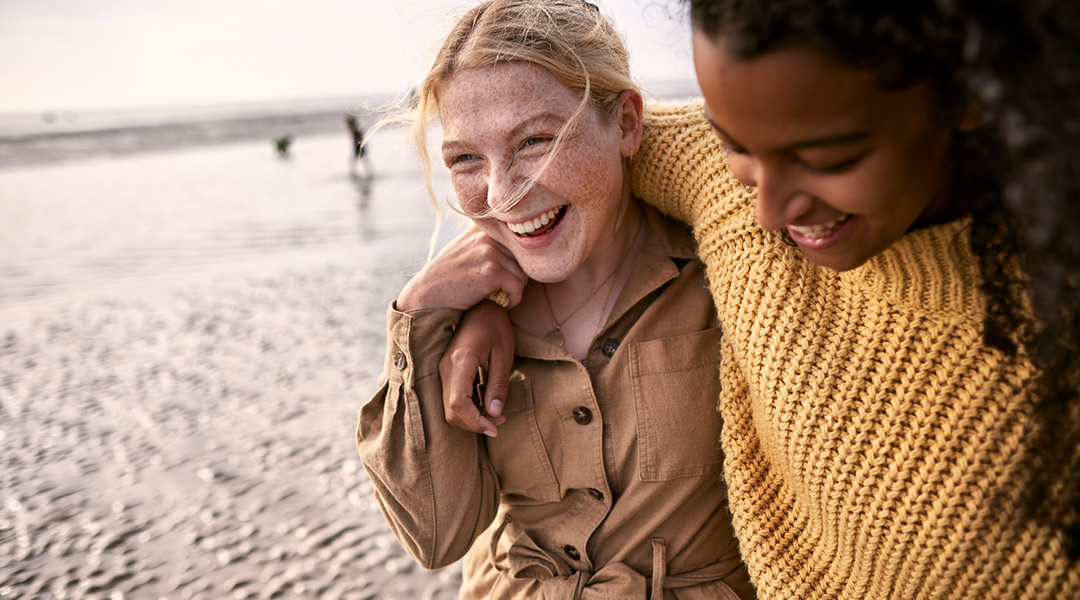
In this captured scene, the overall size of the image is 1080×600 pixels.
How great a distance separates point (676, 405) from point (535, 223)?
54 cm

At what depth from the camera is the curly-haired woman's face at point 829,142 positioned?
0.83 metres

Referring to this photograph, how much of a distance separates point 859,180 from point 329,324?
4.59m

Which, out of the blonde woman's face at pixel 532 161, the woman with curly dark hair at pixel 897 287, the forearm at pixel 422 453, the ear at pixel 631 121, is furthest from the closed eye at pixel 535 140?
the forearm at pixel 422 453

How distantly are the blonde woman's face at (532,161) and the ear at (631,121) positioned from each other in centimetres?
3

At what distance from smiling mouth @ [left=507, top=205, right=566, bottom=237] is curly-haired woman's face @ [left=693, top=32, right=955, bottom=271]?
2.25ft

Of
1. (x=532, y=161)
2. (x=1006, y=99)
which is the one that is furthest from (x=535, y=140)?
(x=1006, y=99)

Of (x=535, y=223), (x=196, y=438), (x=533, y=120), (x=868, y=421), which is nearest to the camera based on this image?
(x=868, y=421)

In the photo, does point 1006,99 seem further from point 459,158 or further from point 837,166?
point 459,158

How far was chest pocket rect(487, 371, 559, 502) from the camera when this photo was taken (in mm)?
1761

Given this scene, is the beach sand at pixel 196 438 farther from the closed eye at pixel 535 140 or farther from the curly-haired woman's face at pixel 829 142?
the curly-haired woman's face at pixel 829 142

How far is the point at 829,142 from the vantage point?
859mm

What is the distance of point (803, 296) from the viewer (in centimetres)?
133

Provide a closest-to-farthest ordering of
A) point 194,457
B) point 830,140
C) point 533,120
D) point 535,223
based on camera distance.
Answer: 1. point 830,140
2. point 533,120
3. point 535,223
4. point 194,457

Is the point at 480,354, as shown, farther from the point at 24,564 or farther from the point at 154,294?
the point at 154,294
